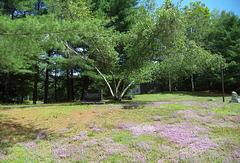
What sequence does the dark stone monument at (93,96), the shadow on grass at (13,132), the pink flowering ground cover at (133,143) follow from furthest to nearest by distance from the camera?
1. the dark stone monument at (93,96)
2. the shadow on grass at (13,132)
3. the pink flowering ground cover at (133,143)

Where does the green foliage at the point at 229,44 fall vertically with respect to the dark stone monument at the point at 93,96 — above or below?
above

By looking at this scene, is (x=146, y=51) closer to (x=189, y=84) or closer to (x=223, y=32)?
(x=223, y=32)

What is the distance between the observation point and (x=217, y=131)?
542cm

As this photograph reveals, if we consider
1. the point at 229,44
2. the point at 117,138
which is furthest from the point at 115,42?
the point at 229,44

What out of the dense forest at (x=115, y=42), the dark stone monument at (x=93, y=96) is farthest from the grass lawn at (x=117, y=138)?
the dark stone monument at (x=93, y=96)

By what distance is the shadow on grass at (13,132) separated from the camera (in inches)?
176

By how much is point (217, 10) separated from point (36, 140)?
40.0m

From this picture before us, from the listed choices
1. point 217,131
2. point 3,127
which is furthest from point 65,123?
point 217,131

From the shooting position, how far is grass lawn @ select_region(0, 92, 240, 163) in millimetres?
3520

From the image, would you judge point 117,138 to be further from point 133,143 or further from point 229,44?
point 229,44

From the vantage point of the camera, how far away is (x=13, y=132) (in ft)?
17.1

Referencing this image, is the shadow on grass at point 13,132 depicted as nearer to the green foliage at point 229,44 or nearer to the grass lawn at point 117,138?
the grass lawn at point 117,138

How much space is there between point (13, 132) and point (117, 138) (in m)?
3.62

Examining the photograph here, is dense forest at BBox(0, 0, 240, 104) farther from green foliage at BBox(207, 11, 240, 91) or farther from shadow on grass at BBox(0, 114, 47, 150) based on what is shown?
shadow on grass at BBox(0, 114, 47, 150)
